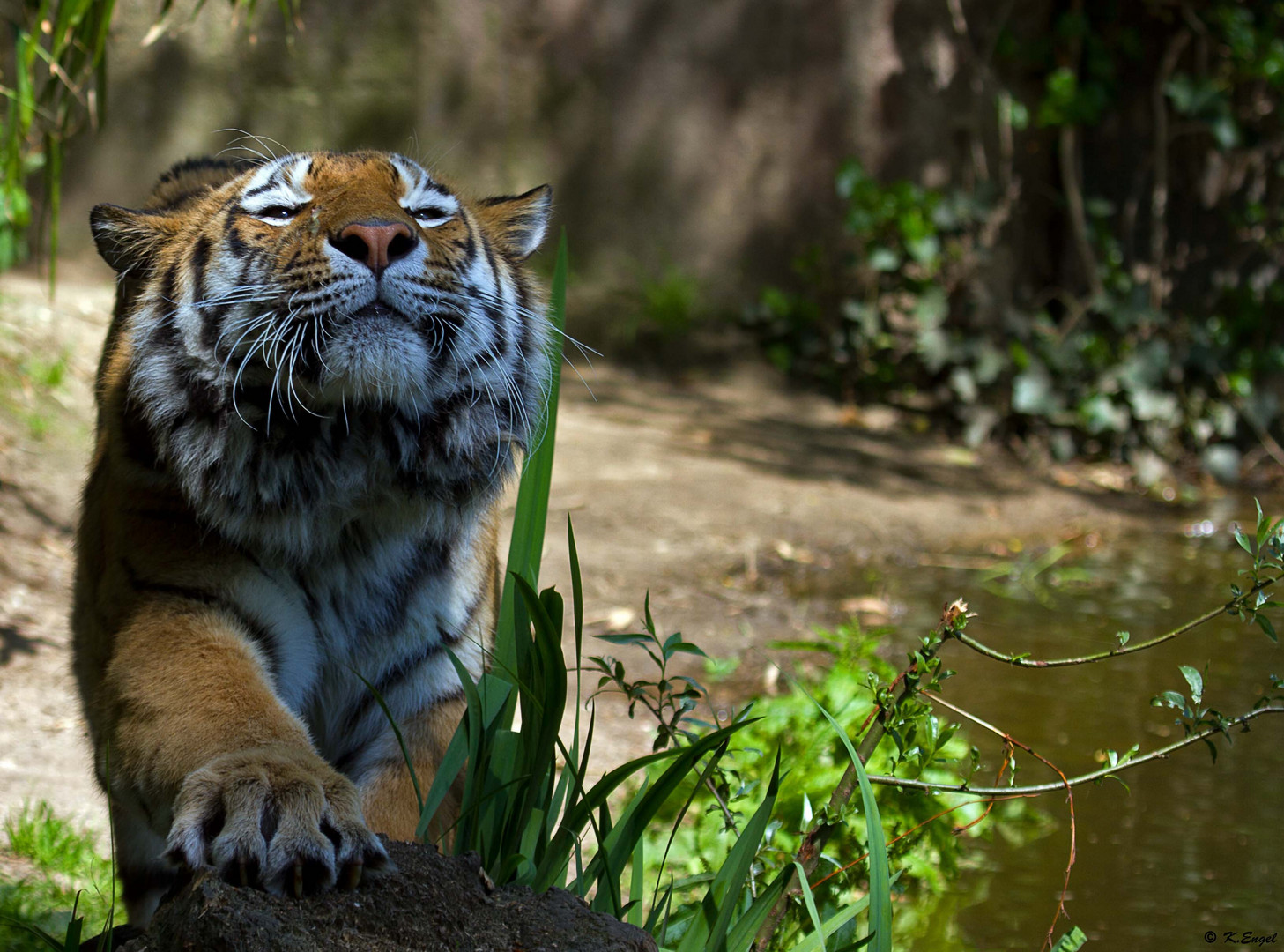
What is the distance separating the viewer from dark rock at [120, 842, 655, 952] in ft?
4.41

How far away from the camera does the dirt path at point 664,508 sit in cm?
360

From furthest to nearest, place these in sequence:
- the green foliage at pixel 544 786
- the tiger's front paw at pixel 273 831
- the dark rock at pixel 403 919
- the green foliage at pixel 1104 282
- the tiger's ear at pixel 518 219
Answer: the green foliage at pixel 1104 282
the tiger's ear at pixel 518 219
the green foliage at pixel 544 786
the tiger's front paw at pixel 273 831
the dark rock at pixel 403 919

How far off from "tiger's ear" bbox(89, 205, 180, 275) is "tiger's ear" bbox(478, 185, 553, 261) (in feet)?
1.96

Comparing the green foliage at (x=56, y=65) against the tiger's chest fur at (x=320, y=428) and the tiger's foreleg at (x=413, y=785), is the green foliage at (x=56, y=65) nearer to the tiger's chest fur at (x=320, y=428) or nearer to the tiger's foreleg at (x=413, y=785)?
the tiger's chest fur at (x=320, y=428)

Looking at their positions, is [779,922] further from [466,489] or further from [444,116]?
[444,116]

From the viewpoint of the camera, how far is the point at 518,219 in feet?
8.26

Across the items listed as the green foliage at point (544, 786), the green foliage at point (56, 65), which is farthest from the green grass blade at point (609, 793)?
the green foliage at point (56, 65)

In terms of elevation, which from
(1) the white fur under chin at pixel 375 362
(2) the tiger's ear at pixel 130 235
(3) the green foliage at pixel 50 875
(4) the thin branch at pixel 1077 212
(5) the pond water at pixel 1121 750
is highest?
(4) the thin branch at pixel 1077 212

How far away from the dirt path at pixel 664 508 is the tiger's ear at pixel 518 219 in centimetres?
149

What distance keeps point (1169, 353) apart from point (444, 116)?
4785mm

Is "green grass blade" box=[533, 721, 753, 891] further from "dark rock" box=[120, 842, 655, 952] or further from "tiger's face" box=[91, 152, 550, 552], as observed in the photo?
"tiger's face" box=[91, 152, 550, 552]

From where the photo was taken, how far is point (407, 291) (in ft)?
6.37

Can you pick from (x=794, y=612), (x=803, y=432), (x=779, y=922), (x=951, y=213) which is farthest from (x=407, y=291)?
(x=951, y=213)

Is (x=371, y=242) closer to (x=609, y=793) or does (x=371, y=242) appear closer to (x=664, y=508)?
(x=609, y=793)
